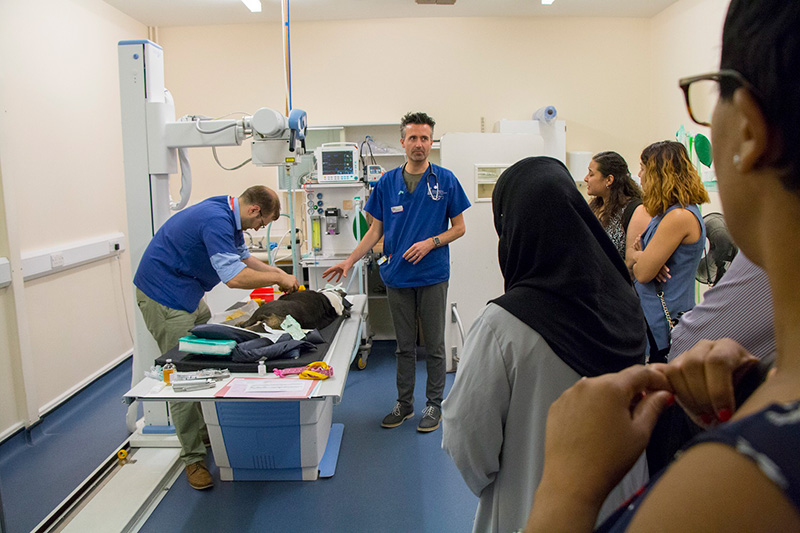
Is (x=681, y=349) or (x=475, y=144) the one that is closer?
(x=681, y=349)

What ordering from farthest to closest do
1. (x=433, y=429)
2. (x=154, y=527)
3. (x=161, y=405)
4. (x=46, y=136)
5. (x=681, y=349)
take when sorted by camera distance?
(x=46, y=136)
(x=433, y=429)
(x=161, y=405)
(x=154, y=527)
(x=681, y=349)

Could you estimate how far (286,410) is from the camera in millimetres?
2465

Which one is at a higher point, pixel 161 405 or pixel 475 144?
pixel 475 144

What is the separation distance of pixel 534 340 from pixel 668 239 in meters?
1.29

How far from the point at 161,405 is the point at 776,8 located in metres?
3.06

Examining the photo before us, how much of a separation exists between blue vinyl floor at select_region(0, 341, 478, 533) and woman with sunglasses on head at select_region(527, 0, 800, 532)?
6.41 feet

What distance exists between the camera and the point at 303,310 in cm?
255

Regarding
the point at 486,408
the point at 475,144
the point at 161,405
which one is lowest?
the point at 161,405

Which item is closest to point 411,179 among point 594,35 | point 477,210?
point 477,210

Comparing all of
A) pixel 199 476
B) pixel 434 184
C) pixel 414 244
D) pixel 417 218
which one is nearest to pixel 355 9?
pixel 434 184

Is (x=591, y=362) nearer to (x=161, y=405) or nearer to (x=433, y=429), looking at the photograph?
(x=433, y=429)

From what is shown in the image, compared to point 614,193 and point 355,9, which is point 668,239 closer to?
point 614,193

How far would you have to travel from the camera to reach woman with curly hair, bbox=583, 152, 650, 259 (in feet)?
8.68

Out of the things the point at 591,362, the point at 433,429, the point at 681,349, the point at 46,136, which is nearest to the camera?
the point at 591,362
